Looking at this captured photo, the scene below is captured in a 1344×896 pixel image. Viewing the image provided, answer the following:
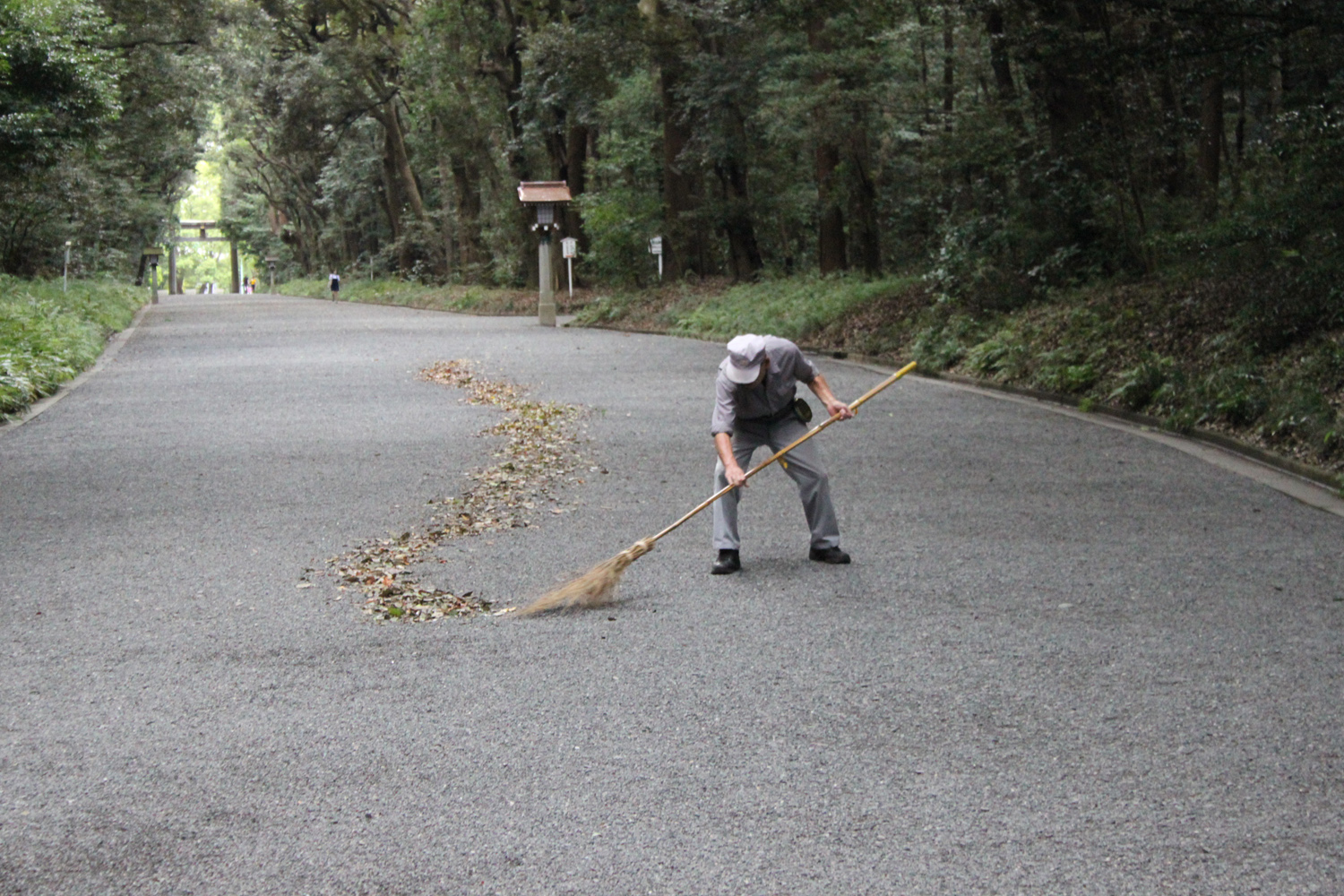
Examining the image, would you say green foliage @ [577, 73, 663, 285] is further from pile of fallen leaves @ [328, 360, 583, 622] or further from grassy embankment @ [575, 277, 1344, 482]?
pile of fallen leaves @ [328, 360, 583, 622]

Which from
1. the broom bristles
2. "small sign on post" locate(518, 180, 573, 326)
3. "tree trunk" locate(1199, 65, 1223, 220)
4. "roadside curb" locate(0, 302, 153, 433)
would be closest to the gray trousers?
the broom bristles

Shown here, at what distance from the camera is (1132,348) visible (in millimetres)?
14859

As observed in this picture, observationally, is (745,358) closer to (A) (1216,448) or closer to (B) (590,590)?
(B) (590,590)

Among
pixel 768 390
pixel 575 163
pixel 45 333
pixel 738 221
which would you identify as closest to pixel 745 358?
pixel 768 390

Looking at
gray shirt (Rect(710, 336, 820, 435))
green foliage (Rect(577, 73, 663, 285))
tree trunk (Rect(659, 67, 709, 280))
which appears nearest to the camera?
gray shirt (Rect(710, 336, 820, 435))

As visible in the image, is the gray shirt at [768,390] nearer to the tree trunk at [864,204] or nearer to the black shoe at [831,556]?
the black shoe at [831,556]

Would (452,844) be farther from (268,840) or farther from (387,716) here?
(387,716)

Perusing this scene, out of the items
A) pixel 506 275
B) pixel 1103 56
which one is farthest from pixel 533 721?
pixel 506 275

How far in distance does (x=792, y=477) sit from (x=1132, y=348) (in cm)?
874

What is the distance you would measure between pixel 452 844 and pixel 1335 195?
468 inches

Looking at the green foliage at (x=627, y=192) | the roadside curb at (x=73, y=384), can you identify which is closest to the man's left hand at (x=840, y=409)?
the roadside curb at (x=73, y=384)

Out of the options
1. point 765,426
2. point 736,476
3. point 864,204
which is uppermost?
point 864,204

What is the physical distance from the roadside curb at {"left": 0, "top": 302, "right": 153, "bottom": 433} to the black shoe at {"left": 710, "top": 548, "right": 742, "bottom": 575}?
9.39 meters

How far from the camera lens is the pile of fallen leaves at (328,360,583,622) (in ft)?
22.5
